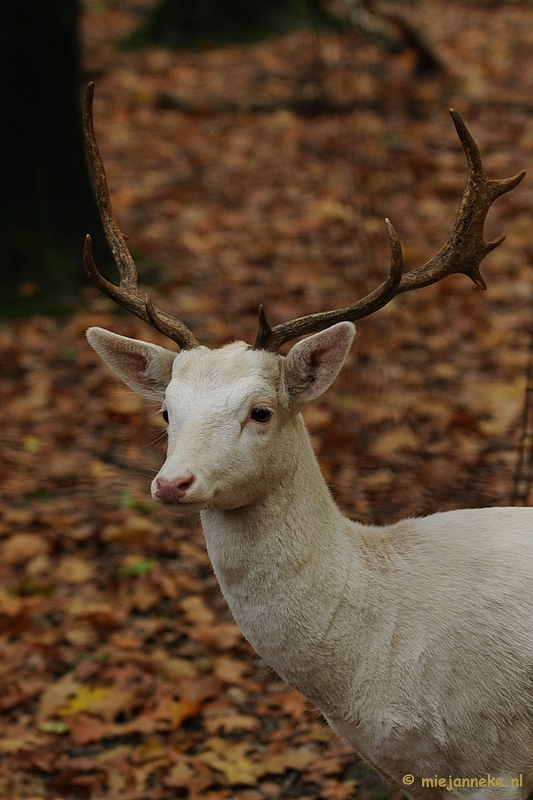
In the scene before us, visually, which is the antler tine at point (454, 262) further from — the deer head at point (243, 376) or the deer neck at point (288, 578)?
the deer neck at point (288, 578)

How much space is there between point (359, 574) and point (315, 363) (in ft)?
2.41

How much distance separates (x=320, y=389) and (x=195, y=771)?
1.98 meters

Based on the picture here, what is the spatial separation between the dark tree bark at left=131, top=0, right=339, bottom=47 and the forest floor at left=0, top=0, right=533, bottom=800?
1785mm

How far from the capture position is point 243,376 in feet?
9.98

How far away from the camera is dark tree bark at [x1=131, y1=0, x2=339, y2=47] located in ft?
47.3

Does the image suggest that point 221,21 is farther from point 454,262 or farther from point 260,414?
point 260,414

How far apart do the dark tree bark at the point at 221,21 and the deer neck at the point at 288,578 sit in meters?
12.6

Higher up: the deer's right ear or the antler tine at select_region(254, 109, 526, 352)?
the antler tine at select_region(254, 109, 526, 352)

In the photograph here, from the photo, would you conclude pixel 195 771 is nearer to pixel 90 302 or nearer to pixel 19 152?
pixel 90 302

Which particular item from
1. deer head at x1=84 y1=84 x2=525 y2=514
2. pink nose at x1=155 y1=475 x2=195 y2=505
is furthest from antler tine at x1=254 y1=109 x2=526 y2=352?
pink nose at x1=155 y1=475 x2=195 y2=505

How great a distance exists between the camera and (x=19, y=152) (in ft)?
25.9

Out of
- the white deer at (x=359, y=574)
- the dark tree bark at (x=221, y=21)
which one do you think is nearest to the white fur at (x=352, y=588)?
the white deer at (x=359, y=574)

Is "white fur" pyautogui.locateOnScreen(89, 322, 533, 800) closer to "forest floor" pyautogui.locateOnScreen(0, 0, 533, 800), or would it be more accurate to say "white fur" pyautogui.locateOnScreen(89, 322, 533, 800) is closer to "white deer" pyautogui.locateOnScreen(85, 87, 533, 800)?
"white deer" pyautogui.locateOnScreen(85, 87, 533, 800)

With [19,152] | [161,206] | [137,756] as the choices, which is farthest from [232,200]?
[137,756]
